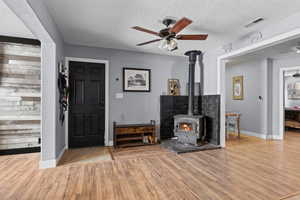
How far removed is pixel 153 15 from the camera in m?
2.58

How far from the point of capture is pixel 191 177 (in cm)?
241

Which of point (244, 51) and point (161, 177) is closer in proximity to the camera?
point (161, 177)

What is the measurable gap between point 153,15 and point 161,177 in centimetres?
258

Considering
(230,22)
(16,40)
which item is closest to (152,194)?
(230,22)

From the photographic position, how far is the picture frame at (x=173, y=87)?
4.70m

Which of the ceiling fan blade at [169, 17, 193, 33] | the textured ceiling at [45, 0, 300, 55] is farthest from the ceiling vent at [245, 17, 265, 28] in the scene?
the ceiling fan blade at [169, 17, 193, 33]

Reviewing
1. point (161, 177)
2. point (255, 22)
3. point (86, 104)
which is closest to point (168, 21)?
point (255, 22)

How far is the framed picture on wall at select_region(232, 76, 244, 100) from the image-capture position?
556cm

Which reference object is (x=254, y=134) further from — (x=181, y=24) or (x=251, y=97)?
(x=181, y=24)

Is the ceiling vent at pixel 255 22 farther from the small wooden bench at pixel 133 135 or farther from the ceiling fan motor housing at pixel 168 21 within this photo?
the small wooden bench at pixel 133 135

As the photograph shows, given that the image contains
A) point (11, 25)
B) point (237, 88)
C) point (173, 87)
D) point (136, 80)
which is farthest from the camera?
point (237, 88)

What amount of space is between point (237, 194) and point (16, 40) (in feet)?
16.0

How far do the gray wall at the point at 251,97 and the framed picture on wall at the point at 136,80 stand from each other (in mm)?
3463

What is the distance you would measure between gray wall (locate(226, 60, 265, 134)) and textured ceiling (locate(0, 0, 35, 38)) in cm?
620
